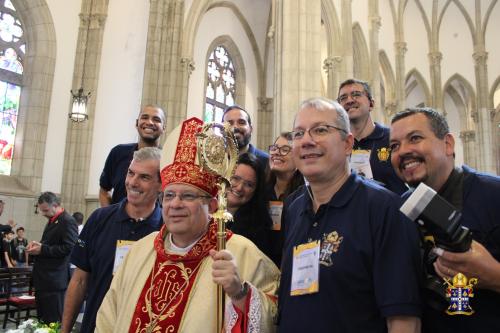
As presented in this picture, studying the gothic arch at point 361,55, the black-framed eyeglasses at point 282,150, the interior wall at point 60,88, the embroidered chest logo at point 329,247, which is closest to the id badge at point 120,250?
the black-framed eyeglasses at point 282,150

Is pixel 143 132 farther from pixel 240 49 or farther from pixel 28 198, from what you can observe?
pixel 240 49

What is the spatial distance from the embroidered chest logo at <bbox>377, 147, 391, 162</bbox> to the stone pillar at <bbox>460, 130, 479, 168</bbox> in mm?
21525

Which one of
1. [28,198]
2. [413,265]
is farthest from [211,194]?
[28,198]

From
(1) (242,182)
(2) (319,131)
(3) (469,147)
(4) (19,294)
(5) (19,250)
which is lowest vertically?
(4) (19,294)

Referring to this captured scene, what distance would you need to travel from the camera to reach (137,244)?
2.39 metres

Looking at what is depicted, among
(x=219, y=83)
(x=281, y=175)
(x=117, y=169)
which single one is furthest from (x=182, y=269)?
(x=219, y=83)

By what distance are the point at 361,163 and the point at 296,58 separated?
480cm

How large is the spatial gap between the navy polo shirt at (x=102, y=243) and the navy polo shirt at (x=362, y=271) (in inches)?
51.5

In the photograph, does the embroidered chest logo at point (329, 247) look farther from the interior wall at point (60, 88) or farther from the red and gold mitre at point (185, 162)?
the interior wall at point (60, 88)

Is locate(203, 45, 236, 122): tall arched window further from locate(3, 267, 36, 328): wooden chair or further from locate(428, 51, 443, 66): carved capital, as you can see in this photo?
locate(428, 51, 443, 66): carved capital

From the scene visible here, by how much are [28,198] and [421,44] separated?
62.0 ft

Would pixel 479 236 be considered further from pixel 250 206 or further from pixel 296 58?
pixel 296 58

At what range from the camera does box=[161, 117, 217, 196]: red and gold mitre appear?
2.13 metres

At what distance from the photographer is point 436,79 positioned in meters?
22.1
